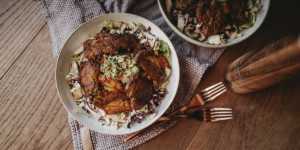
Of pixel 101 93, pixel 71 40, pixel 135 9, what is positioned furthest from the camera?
pixel 135 9

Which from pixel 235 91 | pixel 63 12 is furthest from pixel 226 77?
pixel 63 12

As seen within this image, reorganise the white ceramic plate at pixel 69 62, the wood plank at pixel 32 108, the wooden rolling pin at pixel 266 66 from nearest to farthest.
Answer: the wooden rolling pin at pixel 266 66, the white ceramic plate at pixel 69 62, the wood plank at pixel 32 108

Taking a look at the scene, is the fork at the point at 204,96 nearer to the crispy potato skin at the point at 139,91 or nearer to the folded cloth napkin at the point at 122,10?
the folded cloth napkin at the point at 122,10

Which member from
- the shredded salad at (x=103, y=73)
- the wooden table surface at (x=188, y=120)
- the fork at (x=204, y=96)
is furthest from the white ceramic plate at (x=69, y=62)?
the wooden table surface at (x=188, y=120)

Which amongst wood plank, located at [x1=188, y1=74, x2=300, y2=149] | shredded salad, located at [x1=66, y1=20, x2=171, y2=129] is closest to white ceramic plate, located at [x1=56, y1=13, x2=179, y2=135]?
shredded salad, located at [x1=66, y1=20, x2=171, y2=129]

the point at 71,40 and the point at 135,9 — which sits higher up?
the point at 135,9

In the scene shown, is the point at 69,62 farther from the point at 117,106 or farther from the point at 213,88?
the point at 213,88

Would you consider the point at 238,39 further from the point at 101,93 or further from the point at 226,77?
the point at 101,93
